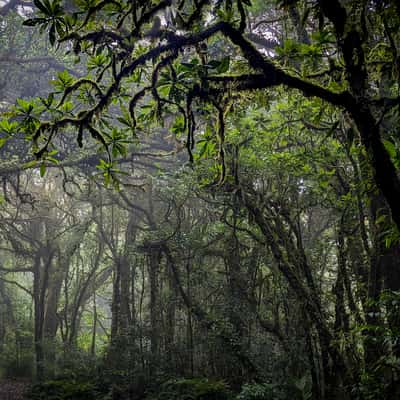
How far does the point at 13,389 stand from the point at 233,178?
932cm

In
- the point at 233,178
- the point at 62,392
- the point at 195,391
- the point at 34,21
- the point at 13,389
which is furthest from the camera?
the point at 13,389

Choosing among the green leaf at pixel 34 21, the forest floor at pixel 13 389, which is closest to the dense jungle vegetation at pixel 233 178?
the green leaf at pixel 34 21

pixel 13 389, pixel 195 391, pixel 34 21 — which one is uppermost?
pixel 34 21

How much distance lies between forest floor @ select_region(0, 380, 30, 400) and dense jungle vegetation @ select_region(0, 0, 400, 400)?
0.18 meters

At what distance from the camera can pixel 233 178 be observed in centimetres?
577

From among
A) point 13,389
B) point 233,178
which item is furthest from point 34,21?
point 13,389

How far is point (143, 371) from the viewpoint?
950 cm

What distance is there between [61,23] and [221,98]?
1090mm

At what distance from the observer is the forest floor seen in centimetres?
969

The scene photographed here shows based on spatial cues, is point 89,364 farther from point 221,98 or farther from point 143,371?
point 221,98

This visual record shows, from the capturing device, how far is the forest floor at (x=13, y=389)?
9688 millimetres

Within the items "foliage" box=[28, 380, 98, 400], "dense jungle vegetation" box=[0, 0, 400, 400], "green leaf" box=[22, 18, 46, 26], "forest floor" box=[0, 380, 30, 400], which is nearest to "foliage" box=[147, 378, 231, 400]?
"dense jungle vegetation" box=[0, 0, 400, 400]

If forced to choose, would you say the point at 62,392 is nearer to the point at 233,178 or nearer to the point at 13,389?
the point at 13,389

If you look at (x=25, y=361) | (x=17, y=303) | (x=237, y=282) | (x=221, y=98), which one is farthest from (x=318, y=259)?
(x=17, y=303)
